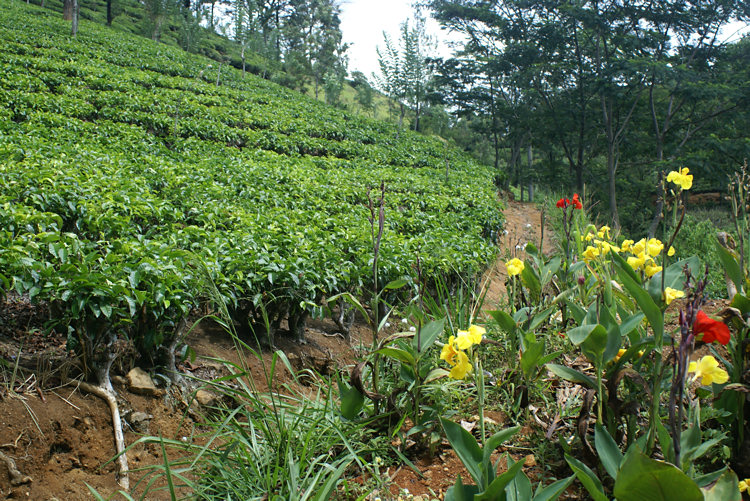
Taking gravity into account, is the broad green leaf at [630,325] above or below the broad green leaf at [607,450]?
above

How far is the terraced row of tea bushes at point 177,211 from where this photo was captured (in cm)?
258

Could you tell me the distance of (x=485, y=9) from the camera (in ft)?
61.2

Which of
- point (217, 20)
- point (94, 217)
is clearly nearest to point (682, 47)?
point (94, 217)

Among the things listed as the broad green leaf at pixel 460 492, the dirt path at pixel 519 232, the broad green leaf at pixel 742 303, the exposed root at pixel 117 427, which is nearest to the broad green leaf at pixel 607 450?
the broad green leaf at pixel 460 492

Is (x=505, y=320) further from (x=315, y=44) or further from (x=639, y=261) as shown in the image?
(x=315, y=44)

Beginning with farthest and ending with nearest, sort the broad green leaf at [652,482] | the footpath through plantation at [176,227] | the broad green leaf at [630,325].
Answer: the footpath through plantation at [176,227] → the broad green leaf at [630,325] → the broad green leaf at [652,482]

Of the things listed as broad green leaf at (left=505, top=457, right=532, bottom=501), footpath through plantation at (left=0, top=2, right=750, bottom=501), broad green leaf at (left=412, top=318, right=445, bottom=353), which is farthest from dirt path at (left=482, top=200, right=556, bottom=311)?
broad green leaf at (left=505, top=457, right=532, bottom=501)

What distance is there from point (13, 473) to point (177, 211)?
9.71 feet

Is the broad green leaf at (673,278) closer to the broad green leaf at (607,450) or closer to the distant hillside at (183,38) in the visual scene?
the broad green leaf at (607,450)

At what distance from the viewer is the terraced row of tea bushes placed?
258 cm

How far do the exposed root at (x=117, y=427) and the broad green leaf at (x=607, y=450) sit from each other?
6.31ft

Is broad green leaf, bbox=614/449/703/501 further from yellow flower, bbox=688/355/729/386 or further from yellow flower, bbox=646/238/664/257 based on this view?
yellow flower, bbox=646/238/664/257

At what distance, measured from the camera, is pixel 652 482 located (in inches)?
44.4

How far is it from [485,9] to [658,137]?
845cm
